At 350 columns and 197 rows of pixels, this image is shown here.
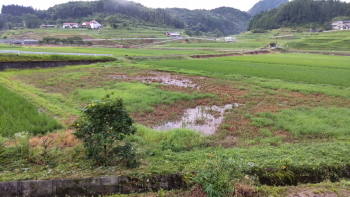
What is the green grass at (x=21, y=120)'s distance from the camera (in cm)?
755

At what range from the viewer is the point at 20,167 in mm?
5039

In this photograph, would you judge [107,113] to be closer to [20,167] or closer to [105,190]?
[105,190]

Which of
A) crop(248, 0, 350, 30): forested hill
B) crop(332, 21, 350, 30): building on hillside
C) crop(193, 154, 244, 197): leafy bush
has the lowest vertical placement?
crop(193, 154, 244, 197): leafy bush

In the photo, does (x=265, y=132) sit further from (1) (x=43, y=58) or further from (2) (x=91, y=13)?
(2) (x=91, y=13)

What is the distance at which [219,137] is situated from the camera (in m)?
8.27

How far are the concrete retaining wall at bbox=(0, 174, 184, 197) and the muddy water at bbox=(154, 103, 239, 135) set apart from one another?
182 inches

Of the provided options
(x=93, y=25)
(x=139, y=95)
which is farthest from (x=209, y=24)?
(x=139, y=95)

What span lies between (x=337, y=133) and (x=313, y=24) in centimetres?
9690

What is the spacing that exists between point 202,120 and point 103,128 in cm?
604

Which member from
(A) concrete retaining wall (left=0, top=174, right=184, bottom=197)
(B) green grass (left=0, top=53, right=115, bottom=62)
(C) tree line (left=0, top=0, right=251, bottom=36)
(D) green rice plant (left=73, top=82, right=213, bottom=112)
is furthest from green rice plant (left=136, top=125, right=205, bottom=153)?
(C) tree line (left=0, top=0, right=251, bottom=36)

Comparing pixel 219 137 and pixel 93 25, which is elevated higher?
pixel 93 25

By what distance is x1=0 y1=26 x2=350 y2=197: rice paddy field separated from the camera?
185 inches

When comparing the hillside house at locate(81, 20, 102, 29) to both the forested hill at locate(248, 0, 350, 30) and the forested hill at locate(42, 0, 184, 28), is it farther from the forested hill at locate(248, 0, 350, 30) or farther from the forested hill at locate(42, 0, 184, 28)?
the forested hill at locate(248, 0, 350, 30)

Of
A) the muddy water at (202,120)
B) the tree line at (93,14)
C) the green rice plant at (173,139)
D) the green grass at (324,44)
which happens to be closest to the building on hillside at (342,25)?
the green grass at (324,44)
